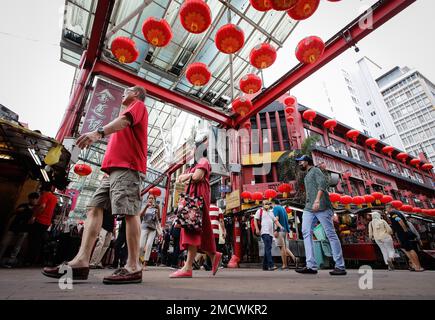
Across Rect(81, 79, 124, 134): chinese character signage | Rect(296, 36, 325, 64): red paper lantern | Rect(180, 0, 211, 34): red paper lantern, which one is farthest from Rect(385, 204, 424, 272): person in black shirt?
Rect(81, 79, 124, 134): chinese character signage

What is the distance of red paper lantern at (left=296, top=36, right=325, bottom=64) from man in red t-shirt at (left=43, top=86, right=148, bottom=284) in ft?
13.0

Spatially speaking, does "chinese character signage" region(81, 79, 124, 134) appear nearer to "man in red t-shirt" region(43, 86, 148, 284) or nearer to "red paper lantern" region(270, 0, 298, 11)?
"man in red t-shirt" region(43, 86, 148, 284)

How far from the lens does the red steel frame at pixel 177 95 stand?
16.4 ft

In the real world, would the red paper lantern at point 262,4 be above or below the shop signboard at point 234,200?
above

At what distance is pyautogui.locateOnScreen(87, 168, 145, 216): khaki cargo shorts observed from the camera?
6.44 feet

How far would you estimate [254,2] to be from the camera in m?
3.59

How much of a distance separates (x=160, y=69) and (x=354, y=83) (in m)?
65.3

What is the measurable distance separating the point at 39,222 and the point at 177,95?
207 inches

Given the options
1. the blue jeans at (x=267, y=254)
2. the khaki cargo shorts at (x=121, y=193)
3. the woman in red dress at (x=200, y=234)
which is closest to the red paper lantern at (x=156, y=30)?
the woman in red dress at (x=200, y=234)

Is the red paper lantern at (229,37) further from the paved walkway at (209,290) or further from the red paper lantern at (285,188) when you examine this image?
the red paper lantern at (285,188)

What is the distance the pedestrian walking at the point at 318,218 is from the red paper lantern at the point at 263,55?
2707mm

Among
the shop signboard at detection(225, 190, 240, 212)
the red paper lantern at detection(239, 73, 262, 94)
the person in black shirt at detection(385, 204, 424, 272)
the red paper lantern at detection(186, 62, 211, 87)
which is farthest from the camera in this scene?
the shop signboard at detection(225, 190, 240, 212)
